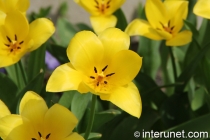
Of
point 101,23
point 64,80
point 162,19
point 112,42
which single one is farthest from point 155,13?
point 64,80

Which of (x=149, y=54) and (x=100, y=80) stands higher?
(x=100, y=80)

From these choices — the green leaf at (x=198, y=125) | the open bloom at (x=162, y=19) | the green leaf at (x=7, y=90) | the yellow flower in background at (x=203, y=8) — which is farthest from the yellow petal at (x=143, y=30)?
the green leaf at (x=7, y=90)

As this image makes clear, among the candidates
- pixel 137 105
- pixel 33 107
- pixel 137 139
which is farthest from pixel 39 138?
pixel 137 139

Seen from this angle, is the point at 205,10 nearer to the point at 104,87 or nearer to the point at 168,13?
the point at 168,13

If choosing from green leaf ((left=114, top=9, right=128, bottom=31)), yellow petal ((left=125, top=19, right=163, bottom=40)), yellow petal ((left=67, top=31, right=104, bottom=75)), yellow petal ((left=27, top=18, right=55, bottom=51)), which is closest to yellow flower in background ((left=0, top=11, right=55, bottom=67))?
yellow petal ((left=27, top=18, right=55, bottom=51))

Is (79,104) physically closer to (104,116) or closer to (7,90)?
(104,116)

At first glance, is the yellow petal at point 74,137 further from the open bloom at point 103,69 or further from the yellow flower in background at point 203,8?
the yellow flower in background at point 203,8
